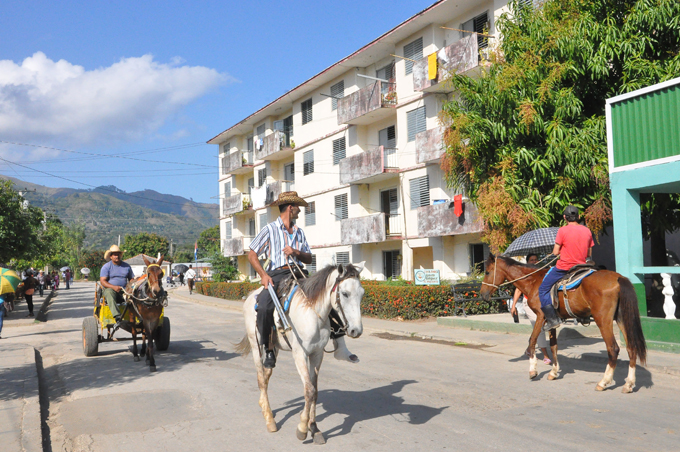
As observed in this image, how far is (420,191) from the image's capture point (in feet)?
84.8

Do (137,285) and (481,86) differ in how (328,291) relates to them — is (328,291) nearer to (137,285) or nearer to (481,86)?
(137,285)

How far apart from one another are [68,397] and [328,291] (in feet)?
16.6

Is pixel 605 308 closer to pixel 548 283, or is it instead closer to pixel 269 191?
pixel 548 283

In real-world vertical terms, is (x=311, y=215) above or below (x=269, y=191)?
below

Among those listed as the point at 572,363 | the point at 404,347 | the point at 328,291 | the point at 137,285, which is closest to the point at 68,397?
the point at 137,285

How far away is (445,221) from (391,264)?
6827mm

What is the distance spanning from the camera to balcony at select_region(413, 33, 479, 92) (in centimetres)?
2152

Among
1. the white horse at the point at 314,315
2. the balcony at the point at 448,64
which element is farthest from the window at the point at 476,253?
the white horse at the point at 314,315

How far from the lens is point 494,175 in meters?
15.5

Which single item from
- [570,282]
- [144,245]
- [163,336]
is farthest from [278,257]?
[144,245]

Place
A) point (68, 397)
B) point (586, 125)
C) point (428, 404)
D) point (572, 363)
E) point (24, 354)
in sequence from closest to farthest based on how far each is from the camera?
1. point (428, 404)
2. point (68, 397)
3. point (572, 363)
4. point (24, 354)
5. point (586, 125)

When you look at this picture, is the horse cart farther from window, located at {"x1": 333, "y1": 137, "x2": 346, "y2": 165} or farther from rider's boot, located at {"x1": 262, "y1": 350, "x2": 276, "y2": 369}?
window, located at {"x1": 333, "y1": 137, "x2": 346, "y2": 165}

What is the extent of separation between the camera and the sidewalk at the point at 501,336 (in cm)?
1005

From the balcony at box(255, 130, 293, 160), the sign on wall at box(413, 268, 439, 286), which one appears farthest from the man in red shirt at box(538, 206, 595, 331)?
the balcony at box(255, 130, 293, 160)
